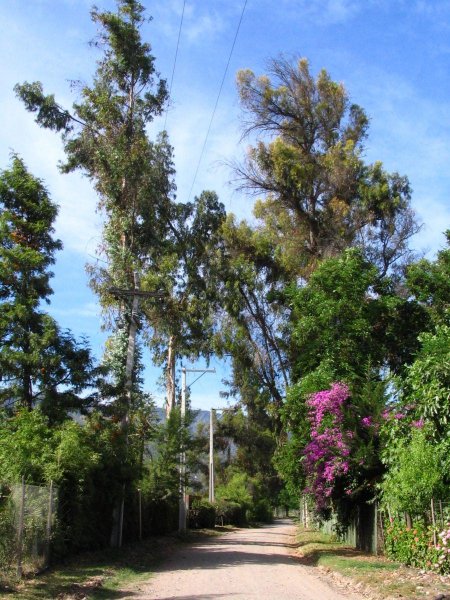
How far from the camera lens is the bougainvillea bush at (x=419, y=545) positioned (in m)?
12.6

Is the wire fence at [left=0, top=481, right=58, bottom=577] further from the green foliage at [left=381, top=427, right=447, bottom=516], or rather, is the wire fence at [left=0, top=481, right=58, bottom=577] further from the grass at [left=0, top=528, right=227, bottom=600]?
the green foliage at [left=381, top=427, right=447, bottom=516]

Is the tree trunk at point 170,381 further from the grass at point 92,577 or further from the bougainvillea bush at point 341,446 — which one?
the bougainvillea bush at point 341,446

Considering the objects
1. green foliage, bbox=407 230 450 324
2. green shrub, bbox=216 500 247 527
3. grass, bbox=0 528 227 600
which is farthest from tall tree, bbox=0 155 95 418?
green shrub, bbox=216 500 247 527

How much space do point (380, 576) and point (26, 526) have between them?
7536 mm

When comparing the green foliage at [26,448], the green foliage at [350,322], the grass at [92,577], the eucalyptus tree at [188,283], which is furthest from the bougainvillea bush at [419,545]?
the eucalyptus tree at [188,283]

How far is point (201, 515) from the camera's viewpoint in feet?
136

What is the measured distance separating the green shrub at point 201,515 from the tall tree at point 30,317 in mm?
22063

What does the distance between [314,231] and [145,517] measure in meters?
15.1

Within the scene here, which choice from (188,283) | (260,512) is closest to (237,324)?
(188,283)

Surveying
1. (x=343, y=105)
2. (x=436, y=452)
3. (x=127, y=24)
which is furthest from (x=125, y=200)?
(x=436, y=452)

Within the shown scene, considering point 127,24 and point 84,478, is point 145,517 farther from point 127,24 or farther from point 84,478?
point 127,24

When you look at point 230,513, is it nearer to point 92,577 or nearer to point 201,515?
point 201,515

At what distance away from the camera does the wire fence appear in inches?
477

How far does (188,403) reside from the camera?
119 feet
